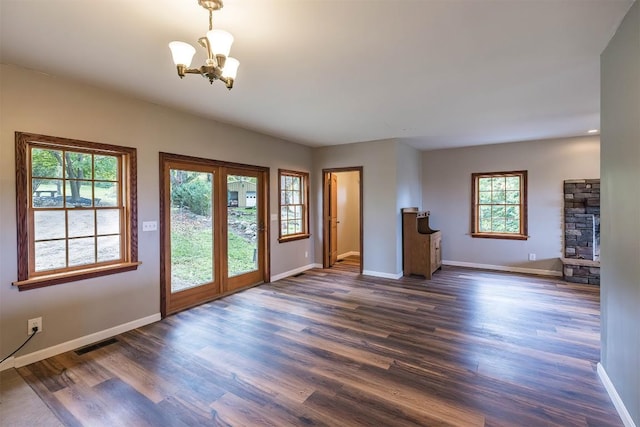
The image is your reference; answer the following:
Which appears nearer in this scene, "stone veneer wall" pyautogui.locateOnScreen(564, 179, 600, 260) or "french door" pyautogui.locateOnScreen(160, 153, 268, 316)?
"french door" pyautogui.locateOnScreen(160, 153, 268, 316)

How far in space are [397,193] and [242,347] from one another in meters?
3.61

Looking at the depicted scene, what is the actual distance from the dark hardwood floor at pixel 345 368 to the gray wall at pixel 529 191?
1717mm

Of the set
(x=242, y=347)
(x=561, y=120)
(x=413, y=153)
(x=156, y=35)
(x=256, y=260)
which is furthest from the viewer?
(x=413, y=153)

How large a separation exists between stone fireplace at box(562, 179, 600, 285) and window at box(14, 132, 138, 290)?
6.55 metres

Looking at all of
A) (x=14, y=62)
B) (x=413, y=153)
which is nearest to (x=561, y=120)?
(x=413, y=153)

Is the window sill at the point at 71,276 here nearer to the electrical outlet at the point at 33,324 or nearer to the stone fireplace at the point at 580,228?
the electrical outlet at the point at 33,324

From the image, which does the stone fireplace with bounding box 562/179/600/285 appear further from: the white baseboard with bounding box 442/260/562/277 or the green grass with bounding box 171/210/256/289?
the green grass with bounding box 171/210/256/289

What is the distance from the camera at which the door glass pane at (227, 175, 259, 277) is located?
4.54 metres

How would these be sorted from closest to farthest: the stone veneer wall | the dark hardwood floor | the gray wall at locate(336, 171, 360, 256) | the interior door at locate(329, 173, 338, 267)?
the dark hardwood floor → the stone veneer wall → the interior door at locate(329, 173, 338, 267) → the gray wall at locate(336, 171, 360, 256)

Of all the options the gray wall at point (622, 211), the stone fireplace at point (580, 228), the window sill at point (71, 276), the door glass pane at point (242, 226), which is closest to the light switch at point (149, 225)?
the window sill at point (71, 276)

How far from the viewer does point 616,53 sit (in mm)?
2023

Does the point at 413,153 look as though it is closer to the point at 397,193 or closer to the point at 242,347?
the point at 397,193

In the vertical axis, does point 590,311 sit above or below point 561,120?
below

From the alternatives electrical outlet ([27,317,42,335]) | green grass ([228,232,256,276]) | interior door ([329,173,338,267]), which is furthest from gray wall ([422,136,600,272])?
electrical outlet ([27,317,42,335])
